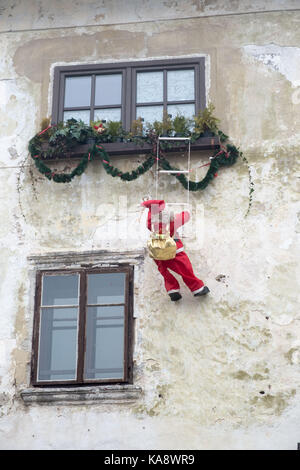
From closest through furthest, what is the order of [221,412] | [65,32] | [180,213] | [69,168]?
[221,412] < [180,213] < [69,168] < [65,32]

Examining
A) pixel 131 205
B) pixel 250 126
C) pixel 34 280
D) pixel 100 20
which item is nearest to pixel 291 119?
pixel 250 126

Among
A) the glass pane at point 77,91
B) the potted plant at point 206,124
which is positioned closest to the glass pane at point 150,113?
the potted plant at point 206,124

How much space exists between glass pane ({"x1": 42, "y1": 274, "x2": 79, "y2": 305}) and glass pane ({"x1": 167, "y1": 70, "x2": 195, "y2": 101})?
9.14ft

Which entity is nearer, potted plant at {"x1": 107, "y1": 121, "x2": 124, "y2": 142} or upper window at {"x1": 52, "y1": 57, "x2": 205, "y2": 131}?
potted plant at {"x1": 107, "y1": 121, "x2": 124, "y2": 142}

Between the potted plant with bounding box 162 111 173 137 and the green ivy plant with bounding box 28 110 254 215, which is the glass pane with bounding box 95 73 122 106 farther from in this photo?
the potted plant with bounding box 162 111 173 137

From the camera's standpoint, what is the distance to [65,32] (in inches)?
474

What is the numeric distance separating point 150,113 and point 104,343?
3128mm

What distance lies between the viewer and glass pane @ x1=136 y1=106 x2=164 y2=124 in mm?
11367

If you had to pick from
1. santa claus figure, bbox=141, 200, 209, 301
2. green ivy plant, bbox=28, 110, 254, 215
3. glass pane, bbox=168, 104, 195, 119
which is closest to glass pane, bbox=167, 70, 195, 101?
glass pane, bbox=168, 104, 195, 119

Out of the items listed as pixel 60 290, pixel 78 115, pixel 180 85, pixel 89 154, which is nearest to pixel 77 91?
pixel 78 115

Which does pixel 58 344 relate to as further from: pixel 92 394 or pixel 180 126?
Answer: pixel 180 126

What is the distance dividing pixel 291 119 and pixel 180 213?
197 centimetres

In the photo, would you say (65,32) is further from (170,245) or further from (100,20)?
(170,245)

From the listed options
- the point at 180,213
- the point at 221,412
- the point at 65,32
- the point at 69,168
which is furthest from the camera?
the point at 65,32
